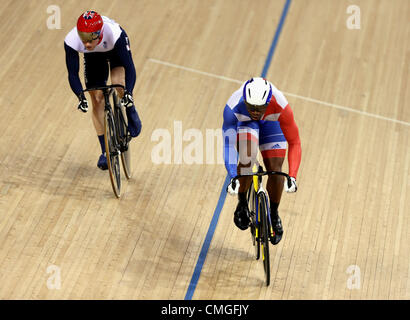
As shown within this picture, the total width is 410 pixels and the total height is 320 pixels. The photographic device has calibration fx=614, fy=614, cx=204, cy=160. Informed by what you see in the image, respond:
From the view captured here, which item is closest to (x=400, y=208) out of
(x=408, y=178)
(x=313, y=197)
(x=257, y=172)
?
(x=408, y=178)

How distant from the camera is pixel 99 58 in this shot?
3.92 meters

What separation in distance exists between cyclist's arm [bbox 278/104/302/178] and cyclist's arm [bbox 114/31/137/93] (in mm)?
1087

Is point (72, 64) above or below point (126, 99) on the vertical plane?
above

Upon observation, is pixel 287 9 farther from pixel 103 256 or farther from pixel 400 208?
pixel 103 256

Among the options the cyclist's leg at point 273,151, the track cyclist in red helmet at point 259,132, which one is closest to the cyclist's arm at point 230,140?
the track cyclist in red helmet at point 259,132

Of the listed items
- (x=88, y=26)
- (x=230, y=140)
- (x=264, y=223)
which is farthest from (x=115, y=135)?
(x=264, y=223)

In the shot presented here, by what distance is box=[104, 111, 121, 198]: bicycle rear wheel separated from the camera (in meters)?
3.92

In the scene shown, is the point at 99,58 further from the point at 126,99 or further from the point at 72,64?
the point at 126,99

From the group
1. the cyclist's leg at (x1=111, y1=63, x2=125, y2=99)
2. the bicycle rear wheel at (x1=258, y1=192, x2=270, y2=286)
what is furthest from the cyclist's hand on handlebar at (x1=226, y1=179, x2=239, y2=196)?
the cyclist's leg at (x1=111, y1=63, x2=125, y2=99)

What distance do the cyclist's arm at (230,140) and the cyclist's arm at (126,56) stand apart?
0.84m

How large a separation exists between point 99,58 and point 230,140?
1.12m

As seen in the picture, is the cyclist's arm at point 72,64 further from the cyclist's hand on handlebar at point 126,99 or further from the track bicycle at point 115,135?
the cyclist's hand on handlebar at point 126,99

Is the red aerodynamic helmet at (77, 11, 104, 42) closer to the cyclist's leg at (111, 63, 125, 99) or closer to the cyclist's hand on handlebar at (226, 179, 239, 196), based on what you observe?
the cyclist's leg at (111, 63, 125, 99)
